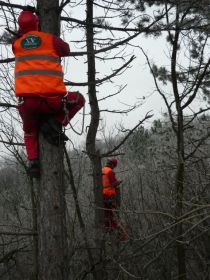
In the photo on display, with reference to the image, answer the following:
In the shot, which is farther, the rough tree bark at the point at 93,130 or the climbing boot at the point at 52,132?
the rough tree bark at the point at 93,130

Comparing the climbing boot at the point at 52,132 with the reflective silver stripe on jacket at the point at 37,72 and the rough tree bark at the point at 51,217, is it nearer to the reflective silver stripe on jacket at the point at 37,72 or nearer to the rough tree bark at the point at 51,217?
the rough tree bark at the point at 51,217

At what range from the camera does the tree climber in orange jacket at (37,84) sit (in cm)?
375

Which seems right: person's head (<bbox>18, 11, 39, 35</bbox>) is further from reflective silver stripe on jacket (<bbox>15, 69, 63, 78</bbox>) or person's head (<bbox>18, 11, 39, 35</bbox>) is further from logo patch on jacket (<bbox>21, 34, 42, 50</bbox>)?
reflective silver stripe on jacket (<bbox>15, 69, 63, 78</bbox>)

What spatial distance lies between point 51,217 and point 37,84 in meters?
1.19

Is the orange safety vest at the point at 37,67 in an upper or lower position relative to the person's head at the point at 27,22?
lower

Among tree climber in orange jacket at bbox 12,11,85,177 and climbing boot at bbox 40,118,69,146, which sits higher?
tree climber in orange jacket at bbox 12,11,85,177

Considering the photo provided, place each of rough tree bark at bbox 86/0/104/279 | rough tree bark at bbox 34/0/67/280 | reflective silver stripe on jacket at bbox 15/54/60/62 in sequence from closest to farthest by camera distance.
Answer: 1. rough tree bark at bbox 34/0/67/280
2. reflective silver stripe on jacket at bbox 15/54/60/62
3. rough tree bark at bbox 86/0/104/279

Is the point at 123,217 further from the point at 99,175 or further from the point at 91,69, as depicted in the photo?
the point at 91,69

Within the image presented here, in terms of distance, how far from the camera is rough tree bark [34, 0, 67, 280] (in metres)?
3.69

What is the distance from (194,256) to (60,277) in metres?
2.30

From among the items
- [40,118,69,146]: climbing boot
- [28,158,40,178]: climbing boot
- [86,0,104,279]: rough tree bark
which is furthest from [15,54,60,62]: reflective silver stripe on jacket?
[86,0,104,279]: rough tree bark

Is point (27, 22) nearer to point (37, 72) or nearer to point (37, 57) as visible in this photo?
point (37, 57)

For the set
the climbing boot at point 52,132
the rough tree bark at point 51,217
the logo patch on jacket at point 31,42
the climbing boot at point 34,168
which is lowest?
the rough tree bark at point 51,217

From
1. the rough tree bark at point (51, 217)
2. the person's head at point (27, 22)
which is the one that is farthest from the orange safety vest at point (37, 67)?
the rough tree bark at point (51, 217)
